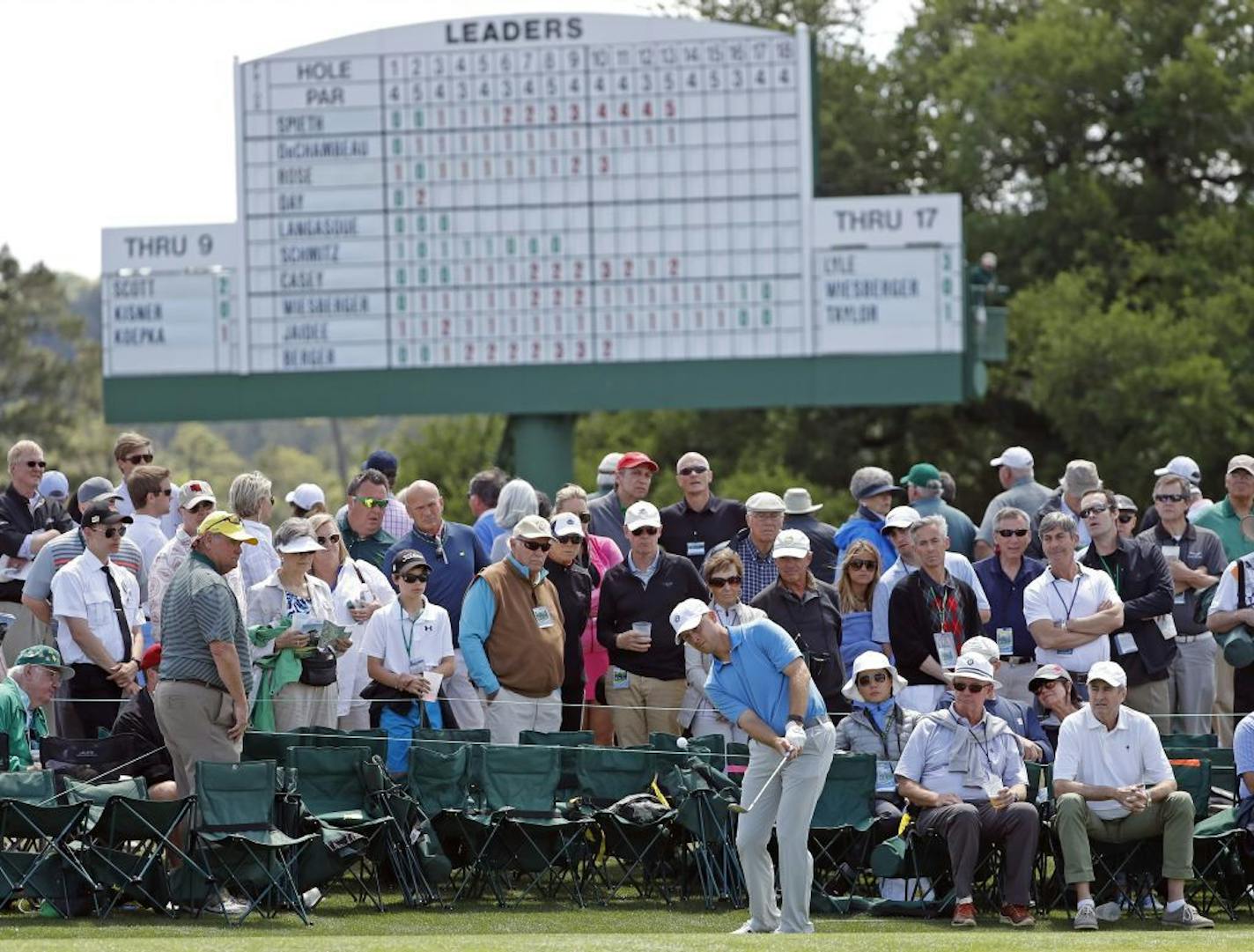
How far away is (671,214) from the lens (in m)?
23.9

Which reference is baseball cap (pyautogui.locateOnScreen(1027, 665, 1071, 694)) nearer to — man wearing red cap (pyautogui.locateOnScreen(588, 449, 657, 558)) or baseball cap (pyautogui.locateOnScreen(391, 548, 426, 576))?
man wearing red cap (pyautogui.locateOnScreen(588, 449, 657, 558))

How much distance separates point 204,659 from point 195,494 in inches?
72.4

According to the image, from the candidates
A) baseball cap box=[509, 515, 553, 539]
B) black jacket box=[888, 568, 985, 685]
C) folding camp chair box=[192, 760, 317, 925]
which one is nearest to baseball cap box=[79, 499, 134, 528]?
folding camp chair box=[192, 760, 317, 925]

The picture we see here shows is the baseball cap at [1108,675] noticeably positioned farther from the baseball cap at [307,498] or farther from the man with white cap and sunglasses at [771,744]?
the baseball cap at [307,498]

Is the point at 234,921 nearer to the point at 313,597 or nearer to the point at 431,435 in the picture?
the point at 313,597

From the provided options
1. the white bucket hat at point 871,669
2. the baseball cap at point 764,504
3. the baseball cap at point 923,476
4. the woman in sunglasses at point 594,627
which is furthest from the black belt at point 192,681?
the baseball cap at point 923,476

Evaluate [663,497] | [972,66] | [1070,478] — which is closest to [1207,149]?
[972,66]

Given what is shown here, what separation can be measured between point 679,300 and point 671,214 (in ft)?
2.86

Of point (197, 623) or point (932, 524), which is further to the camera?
point (932, 524)

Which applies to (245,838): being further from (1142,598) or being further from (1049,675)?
(1142,598)

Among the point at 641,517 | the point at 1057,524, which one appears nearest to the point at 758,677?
the point at 641,517

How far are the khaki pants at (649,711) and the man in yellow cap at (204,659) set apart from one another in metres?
2.66

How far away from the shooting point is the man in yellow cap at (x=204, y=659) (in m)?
10.6

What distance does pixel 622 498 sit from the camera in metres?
14.0
